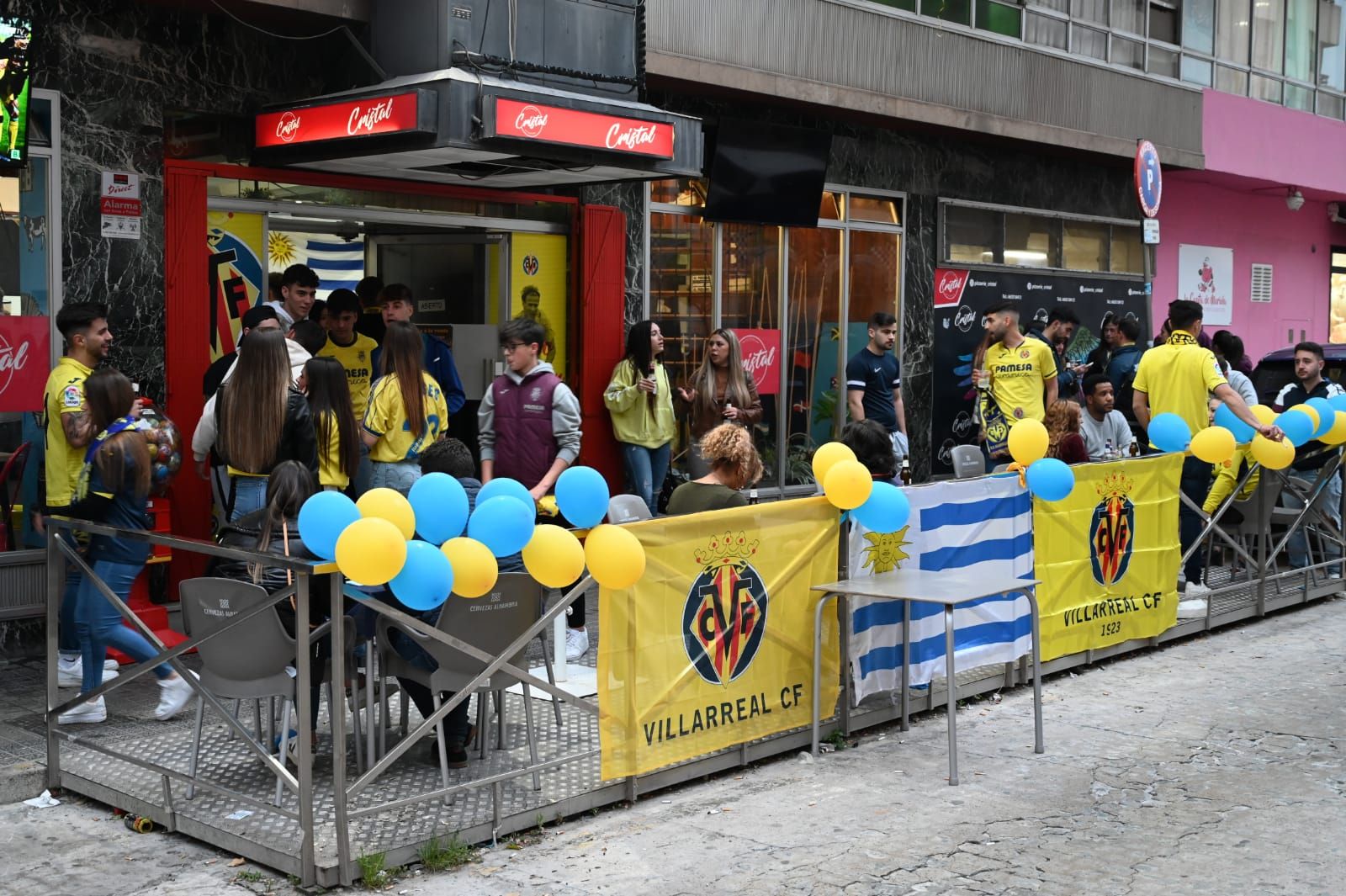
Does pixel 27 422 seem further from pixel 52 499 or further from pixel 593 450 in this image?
pixel 593 450

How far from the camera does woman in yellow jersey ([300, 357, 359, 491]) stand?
22.9 ft

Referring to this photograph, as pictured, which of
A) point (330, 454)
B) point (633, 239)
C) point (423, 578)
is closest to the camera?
point (423, 578)

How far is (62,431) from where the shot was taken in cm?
752

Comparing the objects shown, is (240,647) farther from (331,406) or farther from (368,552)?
(331,406)

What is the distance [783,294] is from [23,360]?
7168 mm

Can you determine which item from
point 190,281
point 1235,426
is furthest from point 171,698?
point 1235,426

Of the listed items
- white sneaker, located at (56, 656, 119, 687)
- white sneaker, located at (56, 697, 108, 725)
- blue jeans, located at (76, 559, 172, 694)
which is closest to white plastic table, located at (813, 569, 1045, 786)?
blue jeans, located at (76, 559, 172, 694)

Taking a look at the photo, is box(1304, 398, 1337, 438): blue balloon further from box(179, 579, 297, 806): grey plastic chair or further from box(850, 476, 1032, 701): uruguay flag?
box(179, 579, 297, 806): grey plastic chair

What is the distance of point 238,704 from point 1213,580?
301 inches

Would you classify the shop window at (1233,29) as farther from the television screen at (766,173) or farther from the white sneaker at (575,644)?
the white sneaker at (575,644)

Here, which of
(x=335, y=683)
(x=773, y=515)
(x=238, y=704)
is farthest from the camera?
(x=773, y=515)

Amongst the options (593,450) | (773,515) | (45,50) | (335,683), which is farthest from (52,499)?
(593,450)

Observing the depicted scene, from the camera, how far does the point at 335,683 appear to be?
16.6ft

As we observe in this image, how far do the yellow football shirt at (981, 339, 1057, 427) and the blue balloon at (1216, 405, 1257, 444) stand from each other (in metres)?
1.55
